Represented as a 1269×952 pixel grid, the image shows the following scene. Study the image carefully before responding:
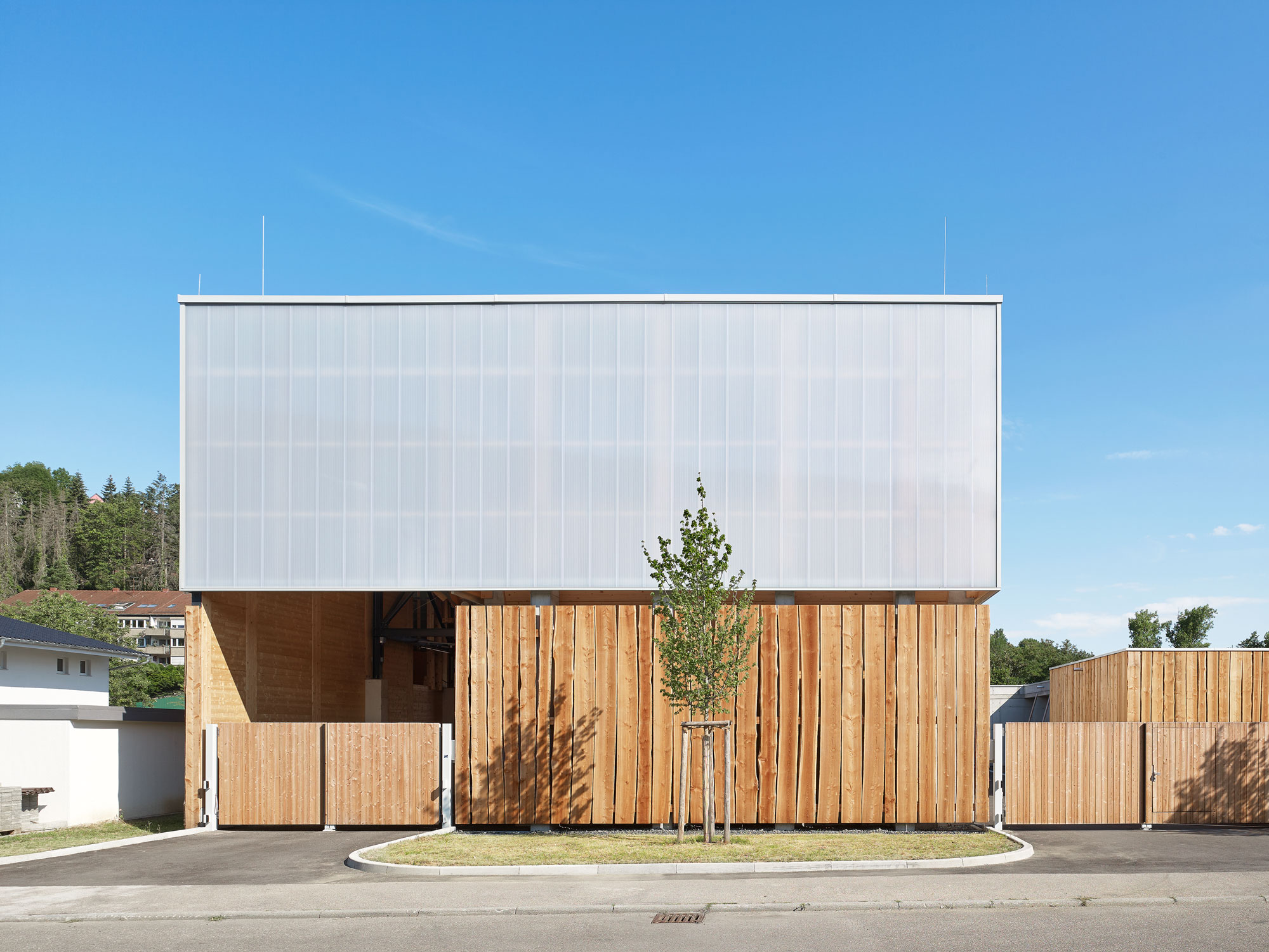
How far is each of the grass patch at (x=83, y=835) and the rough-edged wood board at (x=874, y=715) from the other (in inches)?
535

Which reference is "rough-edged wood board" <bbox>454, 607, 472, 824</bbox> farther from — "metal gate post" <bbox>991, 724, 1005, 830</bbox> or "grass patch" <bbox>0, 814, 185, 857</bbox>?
"metal gate post" <bbox>991, 724, 1005, 830</bbox>

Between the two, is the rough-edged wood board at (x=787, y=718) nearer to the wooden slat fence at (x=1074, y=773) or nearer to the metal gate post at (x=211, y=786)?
the wooden slat fence at (x=1074, y=773)

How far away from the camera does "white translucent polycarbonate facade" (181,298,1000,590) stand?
20.5m

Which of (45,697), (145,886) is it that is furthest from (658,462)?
(45,697)

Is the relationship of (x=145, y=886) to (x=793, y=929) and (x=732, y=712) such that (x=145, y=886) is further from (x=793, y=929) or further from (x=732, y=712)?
(x=732, y=712)

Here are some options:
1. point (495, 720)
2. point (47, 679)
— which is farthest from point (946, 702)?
point (47, 679)

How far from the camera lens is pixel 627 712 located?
19.1 metres

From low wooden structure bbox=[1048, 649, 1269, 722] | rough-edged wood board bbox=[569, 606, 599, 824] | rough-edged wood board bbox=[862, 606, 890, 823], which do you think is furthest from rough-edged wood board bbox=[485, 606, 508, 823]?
low wooden structure bbox=[1048, 649, 1269, 722]

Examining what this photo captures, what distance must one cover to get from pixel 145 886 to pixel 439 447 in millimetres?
9817

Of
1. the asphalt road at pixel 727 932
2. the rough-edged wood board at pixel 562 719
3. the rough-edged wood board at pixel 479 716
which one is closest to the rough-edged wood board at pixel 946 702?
the rough-edged wood board at pixel 562 719

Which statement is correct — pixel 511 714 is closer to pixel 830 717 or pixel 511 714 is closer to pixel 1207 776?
pixel 830 717

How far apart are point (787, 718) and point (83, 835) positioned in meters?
13.7

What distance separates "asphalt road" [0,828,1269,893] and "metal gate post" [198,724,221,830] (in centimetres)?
85

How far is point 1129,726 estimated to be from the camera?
19484mm
